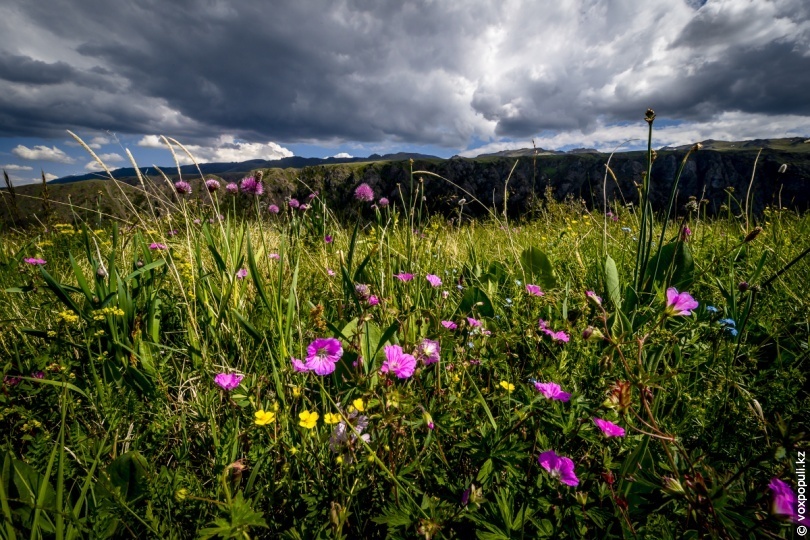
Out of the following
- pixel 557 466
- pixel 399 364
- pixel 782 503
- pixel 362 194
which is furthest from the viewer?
pixel 362 194

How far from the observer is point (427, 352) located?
131 cm

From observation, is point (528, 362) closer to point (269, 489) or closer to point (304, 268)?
point (269, 489)

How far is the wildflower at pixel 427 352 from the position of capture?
1285 mm

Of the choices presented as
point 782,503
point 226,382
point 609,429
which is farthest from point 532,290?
point 226,382

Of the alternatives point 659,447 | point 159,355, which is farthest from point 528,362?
point 159,355

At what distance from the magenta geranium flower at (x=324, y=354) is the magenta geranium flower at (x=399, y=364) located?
174mm

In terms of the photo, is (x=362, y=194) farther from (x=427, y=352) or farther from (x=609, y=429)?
(x=609, y=429)

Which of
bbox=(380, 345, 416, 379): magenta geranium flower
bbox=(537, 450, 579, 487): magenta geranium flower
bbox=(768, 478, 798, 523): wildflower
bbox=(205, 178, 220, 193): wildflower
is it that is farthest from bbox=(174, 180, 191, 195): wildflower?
bbox=(768, 478, 798, 523): wildflower

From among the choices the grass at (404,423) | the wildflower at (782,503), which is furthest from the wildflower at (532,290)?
the wildflower at (782,503)

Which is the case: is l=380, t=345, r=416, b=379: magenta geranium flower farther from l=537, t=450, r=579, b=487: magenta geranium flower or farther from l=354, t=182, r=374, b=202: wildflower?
l=354, t=182, r=374, b=202: wildflower

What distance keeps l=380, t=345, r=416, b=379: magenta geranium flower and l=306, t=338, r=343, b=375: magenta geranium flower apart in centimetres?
17

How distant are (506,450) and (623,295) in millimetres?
1601

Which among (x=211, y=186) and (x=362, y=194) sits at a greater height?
(x=211, y=186)

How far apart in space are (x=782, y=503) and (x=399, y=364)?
886mm
